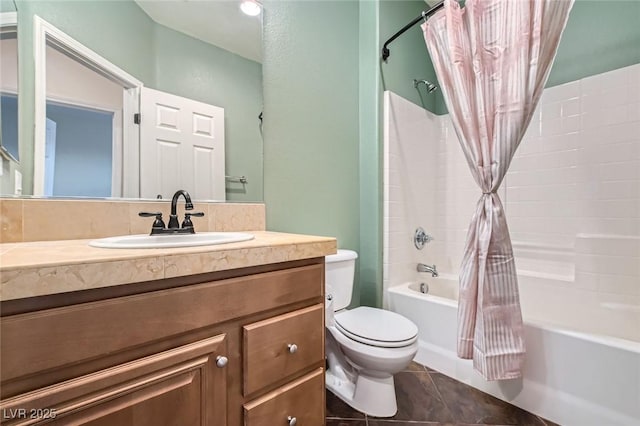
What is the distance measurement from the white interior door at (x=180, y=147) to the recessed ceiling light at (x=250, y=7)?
535 millimetres

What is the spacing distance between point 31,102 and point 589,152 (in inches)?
109

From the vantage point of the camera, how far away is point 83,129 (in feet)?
3.31

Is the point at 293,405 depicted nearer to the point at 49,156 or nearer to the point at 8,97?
the point at 49,156

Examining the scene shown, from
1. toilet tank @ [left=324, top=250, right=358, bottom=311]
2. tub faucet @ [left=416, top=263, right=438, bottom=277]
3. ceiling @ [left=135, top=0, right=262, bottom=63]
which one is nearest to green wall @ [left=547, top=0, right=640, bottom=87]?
tub faucet @ [left=416, top=263, right=438, bottom=277]

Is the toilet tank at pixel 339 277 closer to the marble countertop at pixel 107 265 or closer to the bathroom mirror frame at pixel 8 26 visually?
the marble countertop at pixel 107 265

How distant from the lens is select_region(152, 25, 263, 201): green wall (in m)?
1.21

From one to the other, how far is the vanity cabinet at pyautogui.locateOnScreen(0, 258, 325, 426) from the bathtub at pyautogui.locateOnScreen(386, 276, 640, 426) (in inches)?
41.0

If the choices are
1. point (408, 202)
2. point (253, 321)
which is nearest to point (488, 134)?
point (408, 202)

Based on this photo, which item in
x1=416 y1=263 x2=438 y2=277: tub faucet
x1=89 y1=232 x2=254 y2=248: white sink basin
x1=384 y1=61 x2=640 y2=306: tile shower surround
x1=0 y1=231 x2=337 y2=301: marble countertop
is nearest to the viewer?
x1=0 y1=231 x2=337 y2=301: marble countertop

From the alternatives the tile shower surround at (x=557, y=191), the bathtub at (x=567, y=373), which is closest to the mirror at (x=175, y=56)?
the tile shower surround at (x=557, y=191)

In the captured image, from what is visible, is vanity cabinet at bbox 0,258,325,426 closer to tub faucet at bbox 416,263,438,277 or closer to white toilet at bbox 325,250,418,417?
white toilet at bbox 325,250,418,417

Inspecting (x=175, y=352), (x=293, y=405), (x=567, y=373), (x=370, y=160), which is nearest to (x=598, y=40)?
(x=370, y=160)

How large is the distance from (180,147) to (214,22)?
0.63 metres

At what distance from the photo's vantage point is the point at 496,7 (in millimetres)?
1211
